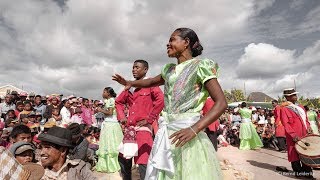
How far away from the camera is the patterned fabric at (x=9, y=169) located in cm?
256

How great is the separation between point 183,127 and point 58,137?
1.17 metres

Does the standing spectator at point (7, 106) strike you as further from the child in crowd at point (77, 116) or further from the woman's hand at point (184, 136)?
the woman's hand at point (184, 136)

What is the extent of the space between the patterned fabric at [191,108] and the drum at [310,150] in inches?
206

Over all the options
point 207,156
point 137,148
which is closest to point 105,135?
point 137,148

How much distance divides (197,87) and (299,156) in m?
5.64

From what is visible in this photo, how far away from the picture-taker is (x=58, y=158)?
301 centimetres

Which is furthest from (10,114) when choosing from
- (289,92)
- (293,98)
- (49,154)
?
(293,98)

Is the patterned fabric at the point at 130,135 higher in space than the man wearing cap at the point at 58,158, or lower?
higher

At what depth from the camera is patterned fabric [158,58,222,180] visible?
2.67 metres

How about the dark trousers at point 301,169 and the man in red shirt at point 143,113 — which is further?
the dark trousers at point 301,169

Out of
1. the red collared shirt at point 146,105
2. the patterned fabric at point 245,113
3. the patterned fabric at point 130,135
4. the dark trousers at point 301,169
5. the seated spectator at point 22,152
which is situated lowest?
the dark trousers at point 301,169

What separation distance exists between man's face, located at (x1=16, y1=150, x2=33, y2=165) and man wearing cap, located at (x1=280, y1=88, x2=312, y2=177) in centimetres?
605

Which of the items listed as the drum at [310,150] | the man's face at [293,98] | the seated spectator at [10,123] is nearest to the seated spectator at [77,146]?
the seated spectator at [10,123]

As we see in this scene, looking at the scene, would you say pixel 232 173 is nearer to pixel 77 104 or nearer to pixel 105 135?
pixel 105 135
